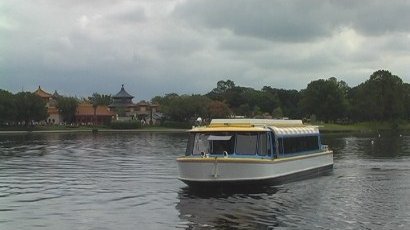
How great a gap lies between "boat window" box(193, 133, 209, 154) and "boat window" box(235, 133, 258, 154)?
1.91 m

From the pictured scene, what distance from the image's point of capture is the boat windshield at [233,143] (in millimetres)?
33875

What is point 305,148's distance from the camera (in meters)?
43.2

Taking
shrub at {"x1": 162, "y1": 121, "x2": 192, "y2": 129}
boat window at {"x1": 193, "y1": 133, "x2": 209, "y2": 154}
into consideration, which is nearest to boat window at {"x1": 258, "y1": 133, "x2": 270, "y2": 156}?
boat window at {"x1": 193, "y1": 133, "x2": 209, "y2": 154}

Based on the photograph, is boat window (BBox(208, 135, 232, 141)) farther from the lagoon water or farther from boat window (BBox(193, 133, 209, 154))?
the lagoon water

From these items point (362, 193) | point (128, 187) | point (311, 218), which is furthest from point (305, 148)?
point (311, 218)

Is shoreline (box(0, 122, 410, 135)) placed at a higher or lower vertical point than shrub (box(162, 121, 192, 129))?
lower

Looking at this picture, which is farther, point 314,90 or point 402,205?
point 314,90

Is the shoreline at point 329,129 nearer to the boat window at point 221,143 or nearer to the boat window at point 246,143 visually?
the boat window at point 221,143

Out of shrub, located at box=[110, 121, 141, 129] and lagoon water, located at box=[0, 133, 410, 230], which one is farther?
shrub, located at box=[110, 121, 141, 129]

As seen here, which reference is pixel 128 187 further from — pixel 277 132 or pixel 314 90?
pixel 314 90

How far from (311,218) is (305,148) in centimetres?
1792

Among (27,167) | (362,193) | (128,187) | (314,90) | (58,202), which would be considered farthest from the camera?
(314,90)

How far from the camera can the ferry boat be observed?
32.1 m

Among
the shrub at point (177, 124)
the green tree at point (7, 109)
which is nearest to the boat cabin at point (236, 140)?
the green tree at point (7, 109)
